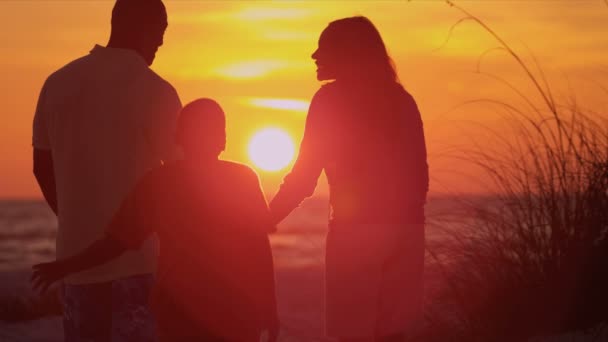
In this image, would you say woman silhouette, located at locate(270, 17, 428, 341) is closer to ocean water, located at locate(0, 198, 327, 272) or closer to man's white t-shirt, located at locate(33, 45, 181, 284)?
man's white t-shirt, located at locate(33, 45, 181, 284)

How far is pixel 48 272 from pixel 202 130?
74cm

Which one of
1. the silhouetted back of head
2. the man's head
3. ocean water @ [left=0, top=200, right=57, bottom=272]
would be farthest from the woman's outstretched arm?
ocean water @ [left=0, top=200, right=57, bottom=272]

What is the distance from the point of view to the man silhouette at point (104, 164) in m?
3.74

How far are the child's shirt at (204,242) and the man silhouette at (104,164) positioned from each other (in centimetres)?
29

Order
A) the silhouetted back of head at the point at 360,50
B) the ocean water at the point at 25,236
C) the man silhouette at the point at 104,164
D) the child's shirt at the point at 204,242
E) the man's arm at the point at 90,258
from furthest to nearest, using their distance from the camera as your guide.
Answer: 1. the ocean water at the point at 25,236
2. the silhouetted back of head at the point at 360,50
3. the man silhouette at the point at 104,164
4. the man's arm at the point at 90,258
5. the child's shirt at the point at 204,242

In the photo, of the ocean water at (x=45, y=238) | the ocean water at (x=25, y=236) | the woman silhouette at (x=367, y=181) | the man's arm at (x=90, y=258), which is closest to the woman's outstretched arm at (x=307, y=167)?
the woman silhouette at (x=367, y=181)

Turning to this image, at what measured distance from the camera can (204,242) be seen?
11.1 feet

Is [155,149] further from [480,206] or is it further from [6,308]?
[6,308]

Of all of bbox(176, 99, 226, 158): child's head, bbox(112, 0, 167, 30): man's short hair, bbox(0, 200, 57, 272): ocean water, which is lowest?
bbox(0, 200, 57, 272): ocean water

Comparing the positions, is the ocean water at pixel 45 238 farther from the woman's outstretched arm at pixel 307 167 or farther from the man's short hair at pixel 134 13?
the man's short hair at pixel 134 13

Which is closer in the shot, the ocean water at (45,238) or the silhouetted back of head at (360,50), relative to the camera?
the silhouetted back of head at (360,50)

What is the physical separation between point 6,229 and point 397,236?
2283 inches

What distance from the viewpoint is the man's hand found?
347 centimetres

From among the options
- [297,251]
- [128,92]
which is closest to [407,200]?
[128,92]
